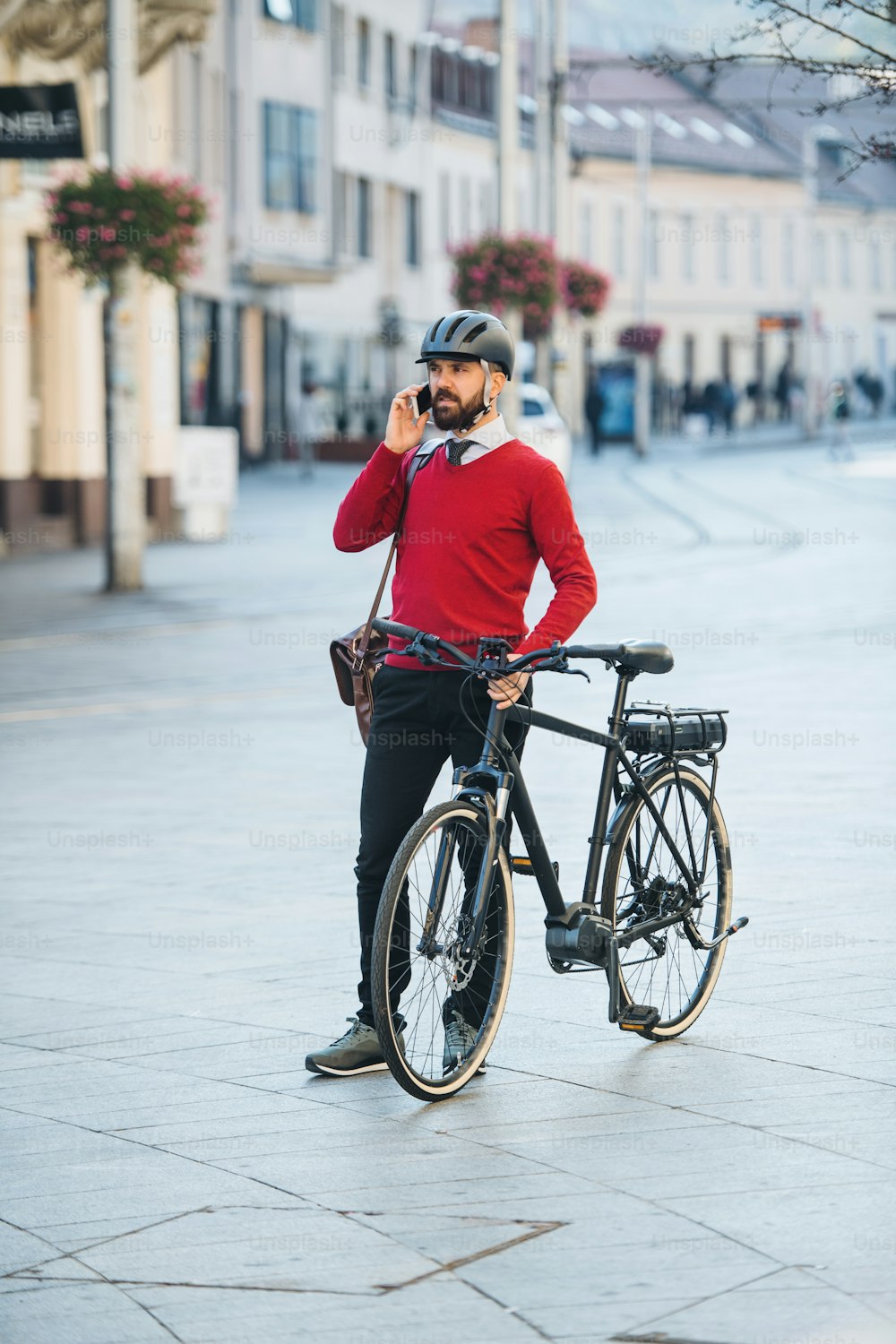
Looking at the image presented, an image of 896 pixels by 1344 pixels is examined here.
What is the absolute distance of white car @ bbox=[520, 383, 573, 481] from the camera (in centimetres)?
3894

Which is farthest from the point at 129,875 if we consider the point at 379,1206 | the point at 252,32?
the point at 252,32

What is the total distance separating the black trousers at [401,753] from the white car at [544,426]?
29.2m

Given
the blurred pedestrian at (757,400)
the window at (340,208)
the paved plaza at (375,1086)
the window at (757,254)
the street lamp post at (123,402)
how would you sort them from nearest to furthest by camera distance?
the paved plaza at (375,1086) < the street lamp post at (123,402) < the window at (340,208) < the blurred pedestrian at (757,400) < the window at (757,254)

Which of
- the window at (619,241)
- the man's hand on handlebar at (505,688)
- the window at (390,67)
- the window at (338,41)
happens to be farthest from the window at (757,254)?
the man's hand on handlebar at (505,688)

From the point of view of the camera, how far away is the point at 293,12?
4894 cm

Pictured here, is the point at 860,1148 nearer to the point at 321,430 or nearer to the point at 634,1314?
the point at 634,1314

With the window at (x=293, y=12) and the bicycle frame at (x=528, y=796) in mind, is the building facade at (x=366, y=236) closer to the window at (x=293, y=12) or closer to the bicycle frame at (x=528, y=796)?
the window at (x=293, y=12)

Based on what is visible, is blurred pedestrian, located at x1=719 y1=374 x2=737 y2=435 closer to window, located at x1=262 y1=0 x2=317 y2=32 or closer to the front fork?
window, located at x1=262 y1=0 x2=317 y2=32

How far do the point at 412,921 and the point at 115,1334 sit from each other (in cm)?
181

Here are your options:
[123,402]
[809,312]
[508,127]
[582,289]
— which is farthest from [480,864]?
[809,312]

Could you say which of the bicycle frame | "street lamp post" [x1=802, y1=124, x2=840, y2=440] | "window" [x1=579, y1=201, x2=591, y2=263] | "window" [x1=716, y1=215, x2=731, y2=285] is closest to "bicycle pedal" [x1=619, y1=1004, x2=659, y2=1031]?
the bicycle frame

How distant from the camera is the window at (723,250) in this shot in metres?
84.9

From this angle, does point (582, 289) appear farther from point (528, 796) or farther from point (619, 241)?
point (528, 796)

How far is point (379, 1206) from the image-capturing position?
16.0 feet
